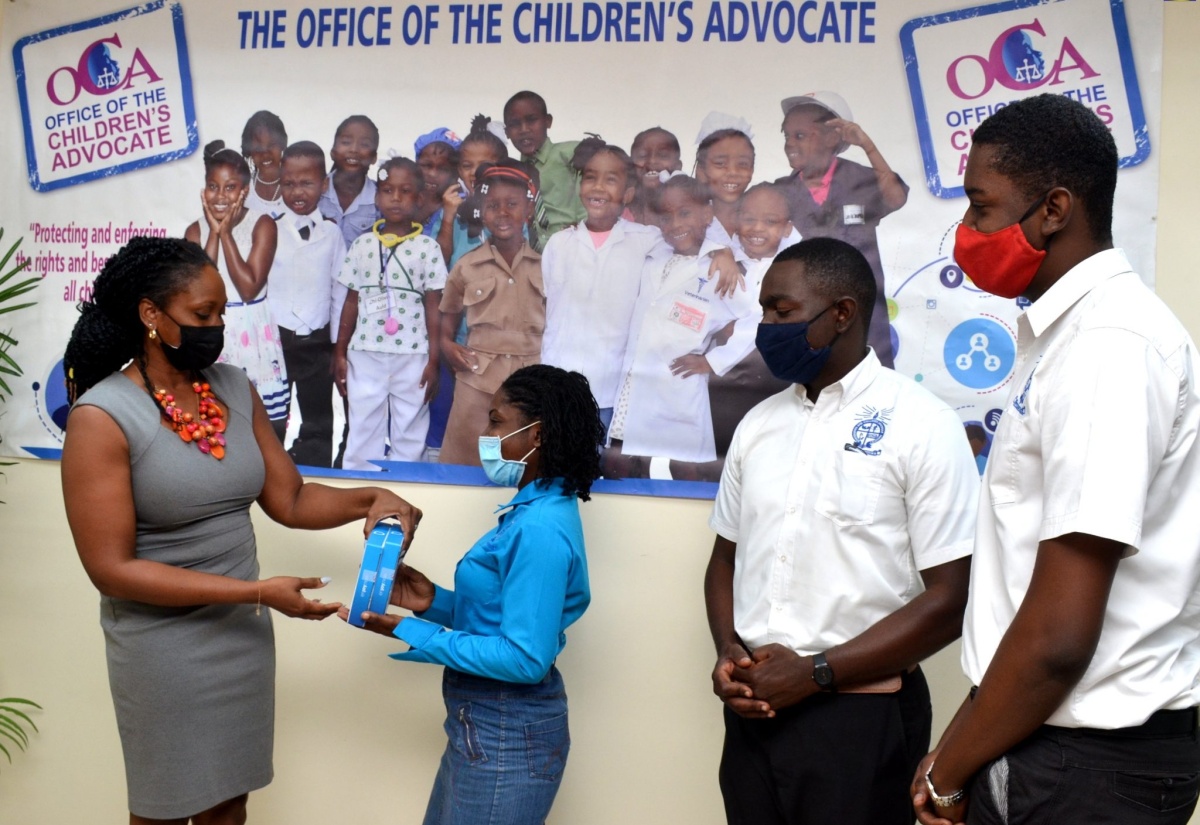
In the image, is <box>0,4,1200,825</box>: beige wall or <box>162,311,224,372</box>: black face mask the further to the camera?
<box>0,4,1200,825</box>: beige wall

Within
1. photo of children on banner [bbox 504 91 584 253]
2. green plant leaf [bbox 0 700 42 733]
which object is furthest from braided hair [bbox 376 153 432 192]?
green plant leaf [bbox 0 700 42 733]

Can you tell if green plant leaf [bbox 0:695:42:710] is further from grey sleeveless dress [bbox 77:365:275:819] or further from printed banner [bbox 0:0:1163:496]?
grey sleeveless dress [bbox 77:365:275:819]

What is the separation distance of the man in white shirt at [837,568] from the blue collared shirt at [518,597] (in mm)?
324

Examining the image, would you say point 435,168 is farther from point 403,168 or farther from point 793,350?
point 793,350

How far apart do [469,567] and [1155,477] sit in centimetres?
122

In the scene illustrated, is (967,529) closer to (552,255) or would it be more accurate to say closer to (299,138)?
(552,255)

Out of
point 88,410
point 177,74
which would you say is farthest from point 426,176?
point 88,410

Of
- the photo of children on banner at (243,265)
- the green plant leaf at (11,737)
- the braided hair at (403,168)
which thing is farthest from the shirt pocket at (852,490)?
the green plant leaf at (11,737)

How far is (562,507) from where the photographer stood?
6.40 ft

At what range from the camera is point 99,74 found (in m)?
2.79

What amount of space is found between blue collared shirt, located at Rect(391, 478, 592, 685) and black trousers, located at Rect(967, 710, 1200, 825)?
0.85m

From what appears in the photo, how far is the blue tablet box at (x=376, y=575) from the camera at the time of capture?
75.9 inches

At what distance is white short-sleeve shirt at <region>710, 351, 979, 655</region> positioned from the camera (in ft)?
5.66

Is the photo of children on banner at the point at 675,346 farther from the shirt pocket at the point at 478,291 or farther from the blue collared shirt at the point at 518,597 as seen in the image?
the blue collared shirt at the point at 518,597
